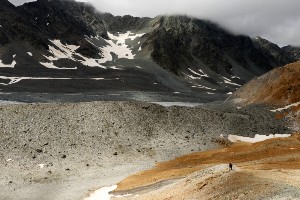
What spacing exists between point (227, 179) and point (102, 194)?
12936 mm

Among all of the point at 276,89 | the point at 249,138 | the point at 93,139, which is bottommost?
the point at 249,138

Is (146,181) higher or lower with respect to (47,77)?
lower

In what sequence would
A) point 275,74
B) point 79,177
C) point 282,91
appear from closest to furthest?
point 79,177
point 282,91
point 275,74

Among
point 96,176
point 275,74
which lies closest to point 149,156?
point 96,176

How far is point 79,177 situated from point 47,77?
114 meters

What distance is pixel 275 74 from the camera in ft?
285

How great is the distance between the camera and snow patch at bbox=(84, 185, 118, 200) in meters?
33.8

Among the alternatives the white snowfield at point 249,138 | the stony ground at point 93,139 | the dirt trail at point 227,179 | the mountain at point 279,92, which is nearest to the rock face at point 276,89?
the mountain at point 279,92

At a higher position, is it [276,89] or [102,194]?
[276,89]

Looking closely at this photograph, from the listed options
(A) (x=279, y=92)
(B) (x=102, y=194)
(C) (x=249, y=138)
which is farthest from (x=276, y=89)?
(B) (x=102, y=194)

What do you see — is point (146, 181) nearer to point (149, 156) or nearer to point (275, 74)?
point (149, 156)

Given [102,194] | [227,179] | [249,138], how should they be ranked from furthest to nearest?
[249,138] → [102,194] → [227,179]

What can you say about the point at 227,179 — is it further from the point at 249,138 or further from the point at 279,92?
the point at 279,92

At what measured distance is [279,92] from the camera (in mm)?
79000
